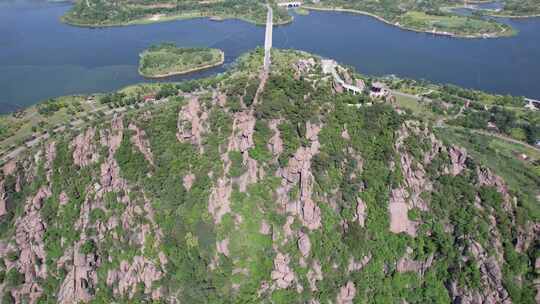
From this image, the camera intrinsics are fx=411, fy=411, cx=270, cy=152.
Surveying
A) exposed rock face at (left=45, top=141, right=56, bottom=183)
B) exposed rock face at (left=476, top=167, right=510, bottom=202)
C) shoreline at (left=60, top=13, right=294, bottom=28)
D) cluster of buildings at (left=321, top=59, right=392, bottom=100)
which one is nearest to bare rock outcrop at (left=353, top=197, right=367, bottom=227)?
exposed rock face at (left=476, top=167, right=510, bottom=202)

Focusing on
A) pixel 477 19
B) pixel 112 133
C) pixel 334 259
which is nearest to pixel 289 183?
pixel 334 259

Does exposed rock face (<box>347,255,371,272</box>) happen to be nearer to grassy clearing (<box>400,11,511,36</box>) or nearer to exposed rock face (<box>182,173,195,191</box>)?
exposed rock face (<box>182,173,195,191</box>)

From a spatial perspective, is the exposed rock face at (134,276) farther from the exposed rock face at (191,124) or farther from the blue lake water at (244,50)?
the blue lake water at (244,50)

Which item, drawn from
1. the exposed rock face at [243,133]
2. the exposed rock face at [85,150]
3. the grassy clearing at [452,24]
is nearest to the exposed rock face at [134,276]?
the exposed rock face at [85,150]

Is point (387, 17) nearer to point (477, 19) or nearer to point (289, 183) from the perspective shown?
point (477, 19)

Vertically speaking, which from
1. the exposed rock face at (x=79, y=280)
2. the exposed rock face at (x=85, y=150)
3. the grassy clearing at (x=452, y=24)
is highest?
the grassy clearing at (x=452, y=24)

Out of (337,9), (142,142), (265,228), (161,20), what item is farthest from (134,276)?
(337,9)
